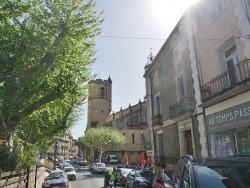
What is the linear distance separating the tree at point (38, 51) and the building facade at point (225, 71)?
5.97 m

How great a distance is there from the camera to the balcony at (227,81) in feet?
33.6

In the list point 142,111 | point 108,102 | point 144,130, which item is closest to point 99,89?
point 108,102

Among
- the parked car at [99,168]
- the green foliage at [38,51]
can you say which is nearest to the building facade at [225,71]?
the green foliage at [38,51]

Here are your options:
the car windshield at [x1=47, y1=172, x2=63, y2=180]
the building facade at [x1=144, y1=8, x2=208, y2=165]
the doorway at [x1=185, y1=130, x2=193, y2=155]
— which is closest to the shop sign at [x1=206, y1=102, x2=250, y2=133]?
the building facade at [x1=144, y1=8, x2=208, y2=165]

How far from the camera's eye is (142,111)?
66125 mm

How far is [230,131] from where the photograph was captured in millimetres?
11305

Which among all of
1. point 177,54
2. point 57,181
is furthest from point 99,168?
point 177,54

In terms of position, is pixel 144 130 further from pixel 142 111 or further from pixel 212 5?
pixel 212 5

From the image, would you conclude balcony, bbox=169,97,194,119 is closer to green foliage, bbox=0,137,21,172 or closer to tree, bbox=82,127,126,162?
green foliage, bbox=0,137,21,172

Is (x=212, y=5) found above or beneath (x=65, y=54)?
above

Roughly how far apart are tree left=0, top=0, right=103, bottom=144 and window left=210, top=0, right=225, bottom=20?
5.98 metres

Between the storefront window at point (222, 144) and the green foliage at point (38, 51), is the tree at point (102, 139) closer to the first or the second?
the green foliage at point (38, 51)

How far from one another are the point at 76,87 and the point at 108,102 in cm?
7119

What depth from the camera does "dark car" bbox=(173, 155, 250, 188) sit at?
324cm
